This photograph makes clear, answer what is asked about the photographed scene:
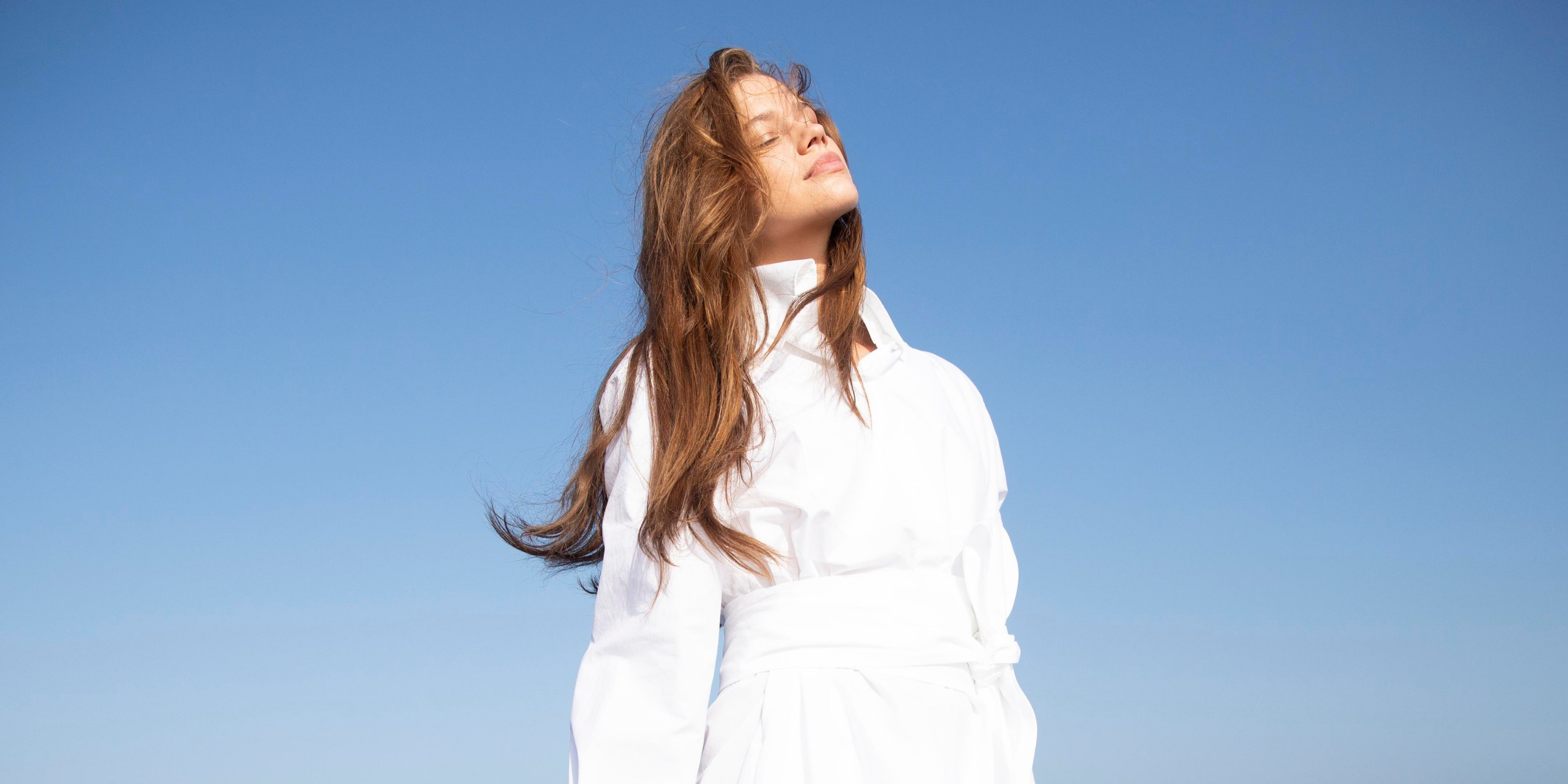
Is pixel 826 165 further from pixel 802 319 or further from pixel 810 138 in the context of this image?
pixel 802 319

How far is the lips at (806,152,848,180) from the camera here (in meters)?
2.78

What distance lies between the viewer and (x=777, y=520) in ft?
7.71

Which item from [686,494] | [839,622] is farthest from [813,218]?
[839,622]

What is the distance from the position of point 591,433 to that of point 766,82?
1005 mm

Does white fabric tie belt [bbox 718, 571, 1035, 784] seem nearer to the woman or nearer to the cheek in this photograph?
the woman

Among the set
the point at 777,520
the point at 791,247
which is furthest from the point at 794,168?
the point at 777,520

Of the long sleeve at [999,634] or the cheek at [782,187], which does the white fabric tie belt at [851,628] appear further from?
the cheek at [782,187]

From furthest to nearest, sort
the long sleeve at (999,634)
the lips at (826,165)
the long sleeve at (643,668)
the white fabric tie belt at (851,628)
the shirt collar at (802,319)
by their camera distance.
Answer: the lips at (826,165), the shirt collar at (802,319), the long sleeve at (999,634), the white fabric tie belt at (851,628), the long sleeve at (643,668)

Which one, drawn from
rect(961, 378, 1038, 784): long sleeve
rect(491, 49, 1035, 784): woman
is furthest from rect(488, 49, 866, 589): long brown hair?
rect(961, 378, 1038, 784): long sleeve

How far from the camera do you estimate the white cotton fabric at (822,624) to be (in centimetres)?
213

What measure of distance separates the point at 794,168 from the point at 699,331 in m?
0.49

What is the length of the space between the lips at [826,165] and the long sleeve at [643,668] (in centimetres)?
94

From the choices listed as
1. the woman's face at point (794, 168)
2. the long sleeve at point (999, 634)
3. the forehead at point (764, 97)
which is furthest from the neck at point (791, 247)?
the long sleeve at point (999, 634)

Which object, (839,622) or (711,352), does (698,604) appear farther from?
(711,352)
